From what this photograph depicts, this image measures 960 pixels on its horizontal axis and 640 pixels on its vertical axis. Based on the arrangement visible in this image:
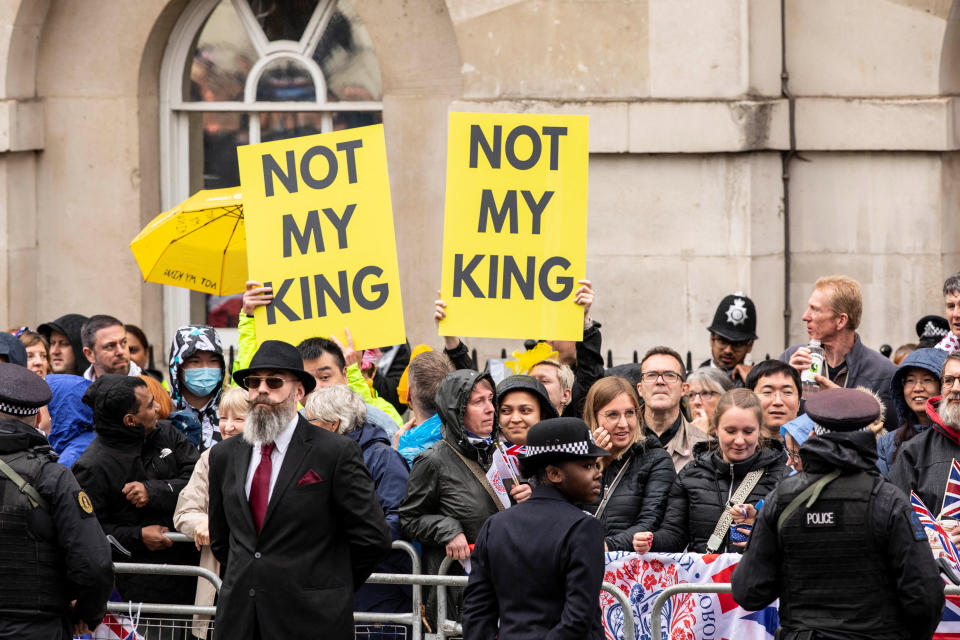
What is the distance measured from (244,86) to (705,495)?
26.8 feet

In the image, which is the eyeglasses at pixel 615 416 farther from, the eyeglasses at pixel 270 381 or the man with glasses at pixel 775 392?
the eyeglasses at pixel 270 381

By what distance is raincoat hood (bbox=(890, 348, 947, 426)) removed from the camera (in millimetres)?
7992

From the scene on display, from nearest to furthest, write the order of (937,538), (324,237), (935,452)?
(937,538) → (935,452) → (324,237)

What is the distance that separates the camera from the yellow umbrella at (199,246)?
35.0 feet

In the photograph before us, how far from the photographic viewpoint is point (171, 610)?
795 centimetres

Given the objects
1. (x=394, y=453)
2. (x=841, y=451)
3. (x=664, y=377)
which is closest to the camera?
(x=841, y=451)

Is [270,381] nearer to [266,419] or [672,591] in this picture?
[266,419]

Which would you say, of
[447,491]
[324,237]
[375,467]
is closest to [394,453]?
[375,467]

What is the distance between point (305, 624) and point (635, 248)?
6.94 m

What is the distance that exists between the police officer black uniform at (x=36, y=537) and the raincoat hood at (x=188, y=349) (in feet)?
7.96

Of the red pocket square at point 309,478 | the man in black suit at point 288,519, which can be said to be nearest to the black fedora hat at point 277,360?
the man in black suit at point 288,519

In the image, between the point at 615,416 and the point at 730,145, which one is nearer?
the point at 615,416

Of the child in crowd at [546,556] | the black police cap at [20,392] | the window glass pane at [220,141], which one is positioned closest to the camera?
the child in crowd at [546,556]

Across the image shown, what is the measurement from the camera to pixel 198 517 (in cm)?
795
